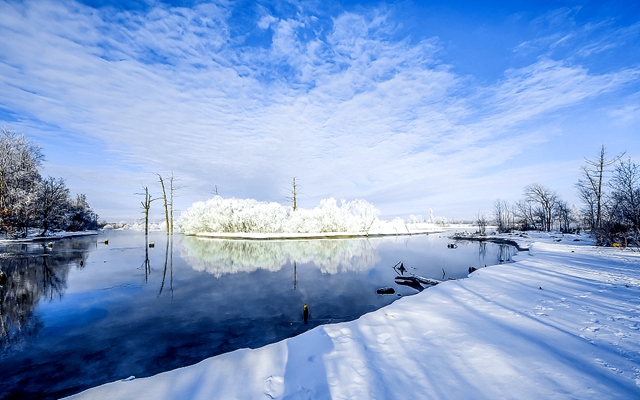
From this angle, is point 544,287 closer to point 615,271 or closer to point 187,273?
point 615,271

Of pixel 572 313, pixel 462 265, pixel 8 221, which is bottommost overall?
pixel 462 265

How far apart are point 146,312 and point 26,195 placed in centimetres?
3091

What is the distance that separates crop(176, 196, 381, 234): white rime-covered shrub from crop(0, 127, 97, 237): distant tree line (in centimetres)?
1598

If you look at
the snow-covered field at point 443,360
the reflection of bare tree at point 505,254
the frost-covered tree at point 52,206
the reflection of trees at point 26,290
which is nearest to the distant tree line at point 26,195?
the frost-covered tree at point 52,206

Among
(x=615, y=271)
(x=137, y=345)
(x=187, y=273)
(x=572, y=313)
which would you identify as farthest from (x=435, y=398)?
(x=615, y=271)

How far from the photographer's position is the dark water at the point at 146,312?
4.34m

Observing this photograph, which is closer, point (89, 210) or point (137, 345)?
point (137, 345)

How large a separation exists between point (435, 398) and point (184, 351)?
438cm

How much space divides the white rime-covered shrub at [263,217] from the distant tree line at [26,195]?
16.0m

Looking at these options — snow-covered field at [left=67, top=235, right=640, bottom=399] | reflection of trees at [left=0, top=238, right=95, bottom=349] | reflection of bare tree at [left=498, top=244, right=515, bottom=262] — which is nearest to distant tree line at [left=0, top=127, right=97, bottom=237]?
reflection of trees at [left=0, top=238, right=95, bottom=349]

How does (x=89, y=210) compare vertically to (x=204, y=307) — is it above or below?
above

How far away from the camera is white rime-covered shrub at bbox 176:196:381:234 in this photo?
36.8 m

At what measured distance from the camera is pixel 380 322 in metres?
5.39

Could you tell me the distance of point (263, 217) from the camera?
36719 millimetres
